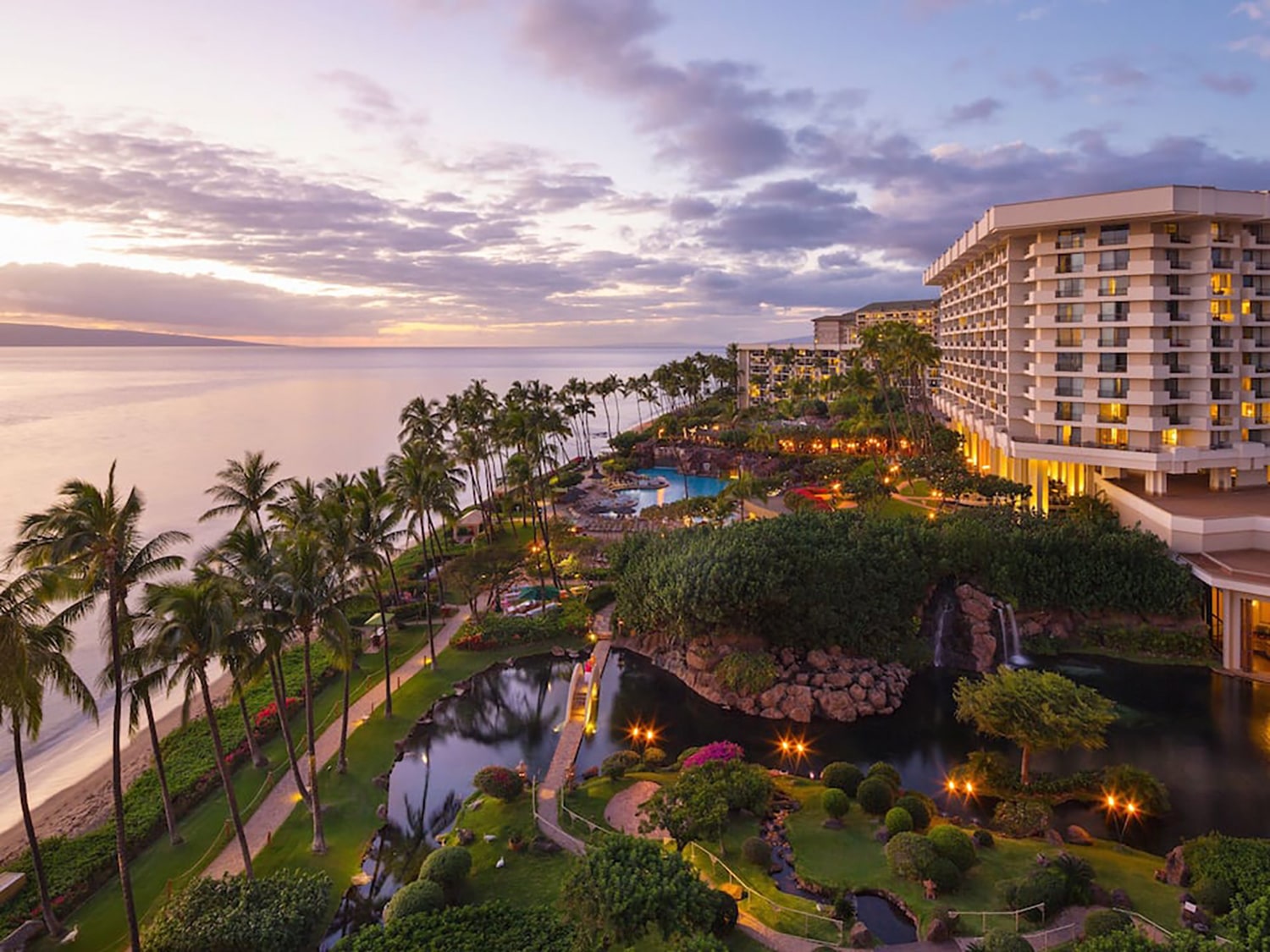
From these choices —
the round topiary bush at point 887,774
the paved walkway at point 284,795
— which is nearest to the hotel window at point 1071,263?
the round topiary bush at point 887,774

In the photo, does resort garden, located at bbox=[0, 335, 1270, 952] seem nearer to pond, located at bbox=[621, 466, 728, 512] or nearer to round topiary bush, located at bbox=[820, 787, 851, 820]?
round topiary bush, located at bbox=[820, 787, 851, 820]

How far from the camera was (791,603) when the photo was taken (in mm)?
44750

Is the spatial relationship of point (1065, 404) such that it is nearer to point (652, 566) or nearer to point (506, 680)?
point (652, 566)

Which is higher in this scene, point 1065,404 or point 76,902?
point 1065,404

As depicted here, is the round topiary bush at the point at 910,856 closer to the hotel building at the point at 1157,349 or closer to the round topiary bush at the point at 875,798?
the round topiary bush at the point at 875,798

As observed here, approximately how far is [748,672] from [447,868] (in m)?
19.9

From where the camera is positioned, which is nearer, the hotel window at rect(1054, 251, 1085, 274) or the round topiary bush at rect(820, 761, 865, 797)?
the round topiary bush at rect(820, 761, 865, 797)

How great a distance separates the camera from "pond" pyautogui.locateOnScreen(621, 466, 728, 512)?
99.8 meters

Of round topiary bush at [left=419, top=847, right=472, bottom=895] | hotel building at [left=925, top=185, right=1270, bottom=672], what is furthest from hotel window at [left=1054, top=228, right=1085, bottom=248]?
round topiary bush at [left=419, top=847, right=472, bottom=895]

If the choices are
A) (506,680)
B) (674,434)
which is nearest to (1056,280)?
(506,680)

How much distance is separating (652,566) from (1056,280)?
129 ft

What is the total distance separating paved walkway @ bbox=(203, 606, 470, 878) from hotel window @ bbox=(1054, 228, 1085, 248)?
54.6m

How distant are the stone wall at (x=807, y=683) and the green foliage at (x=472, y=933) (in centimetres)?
1918

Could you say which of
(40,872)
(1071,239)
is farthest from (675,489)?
(40,872)
